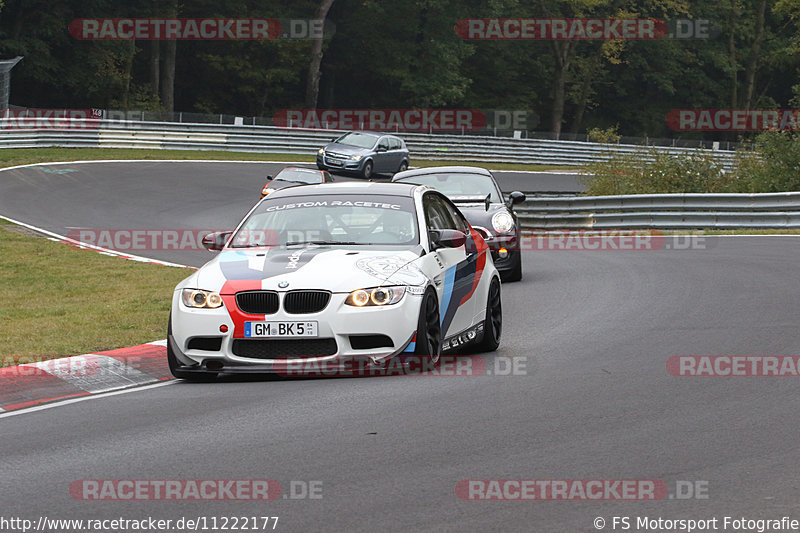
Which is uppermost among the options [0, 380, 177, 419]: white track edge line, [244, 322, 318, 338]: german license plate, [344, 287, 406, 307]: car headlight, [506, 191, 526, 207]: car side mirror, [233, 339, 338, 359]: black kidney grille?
[506, 191, 526, 207]: car side mirror

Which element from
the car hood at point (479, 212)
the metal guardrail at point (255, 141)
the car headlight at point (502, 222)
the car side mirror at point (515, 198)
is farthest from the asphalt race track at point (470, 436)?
the metal guardrail at point (255, 141)

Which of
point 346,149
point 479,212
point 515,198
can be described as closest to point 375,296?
point 479,212

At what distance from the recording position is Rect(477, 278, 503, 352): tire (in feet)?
34.0

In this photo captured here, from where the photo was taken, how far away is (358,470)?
6066mm

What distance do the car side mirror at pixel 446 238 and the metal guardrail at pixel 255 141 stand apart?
2855 cm

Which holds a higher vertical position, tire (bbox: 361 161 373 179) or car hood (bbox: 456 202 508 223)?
car hood (bbox: 456 202 508 223)

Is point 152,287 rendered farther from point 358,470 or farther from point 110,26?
point 110,26

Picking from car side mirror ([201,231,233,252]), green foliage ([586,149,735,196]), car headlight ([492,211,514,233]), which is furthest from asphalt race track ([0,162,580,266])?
car side mirror ([201,231,233,252])

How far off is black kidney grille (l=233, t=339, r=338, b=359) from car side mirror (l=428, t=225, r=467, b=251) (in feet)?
4.85

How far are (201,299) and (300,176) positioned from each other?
2079cm

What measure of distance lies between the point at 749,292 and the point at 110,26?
49.2 metres

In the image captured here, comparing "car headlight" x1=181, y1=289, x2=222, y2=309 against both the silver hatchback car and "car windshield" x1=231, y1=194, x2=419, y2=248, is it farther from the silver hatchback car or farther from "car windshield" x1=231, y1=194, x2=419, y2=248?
the silver hatchback car

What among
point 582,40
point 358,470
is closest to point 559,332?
point 358,470

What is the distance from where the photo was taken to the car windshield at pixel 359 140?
4200cm
